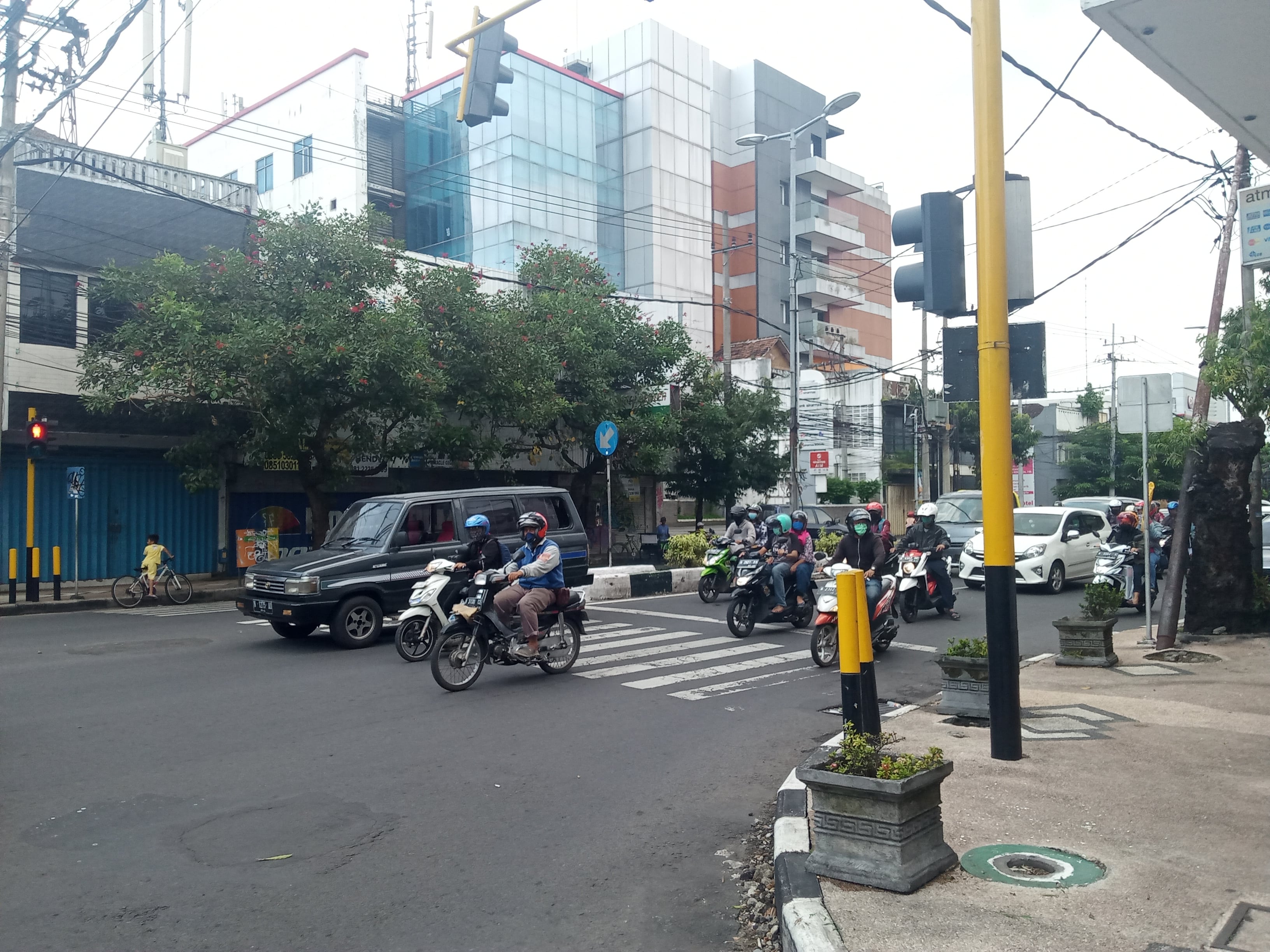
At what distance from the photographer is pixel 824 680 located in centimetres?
1002

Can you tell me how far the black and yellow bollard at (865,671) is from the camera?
511cm

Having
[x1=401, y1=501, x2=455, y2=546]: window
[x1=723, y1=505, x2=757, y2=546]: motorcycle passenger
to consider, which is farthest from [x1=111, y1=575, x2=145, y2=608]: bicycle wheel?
[x1=723, y1=505, x2=757, y2=546]: motorcycle passenger

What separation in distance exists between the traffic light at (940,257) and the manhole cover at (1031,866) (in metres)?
3.28

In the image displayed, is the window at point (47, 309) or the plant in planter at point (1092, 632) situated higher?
the window at point (47, 309)

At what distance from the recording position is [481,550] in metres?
11.3

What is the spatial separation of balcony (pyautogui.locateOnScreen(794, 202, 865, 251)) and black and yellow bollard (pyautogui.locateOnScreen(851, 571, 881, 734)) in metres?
48.0

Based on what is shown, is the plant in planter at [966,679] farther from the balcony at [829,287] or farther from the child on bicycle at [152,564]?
the balcony at [829,287]

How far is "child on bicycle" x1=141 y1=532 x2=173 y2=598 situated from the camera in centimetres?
1789

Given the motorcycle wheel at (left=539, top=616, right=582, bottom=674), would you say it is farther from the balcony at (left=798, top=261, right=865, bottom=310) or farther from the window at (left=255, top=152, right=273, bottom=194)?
the balcony at (left=798, top=261, right=865, bottom=310)

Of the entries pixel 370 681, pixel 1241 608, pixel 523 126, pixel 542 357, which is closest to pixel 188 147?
pixel 523 126

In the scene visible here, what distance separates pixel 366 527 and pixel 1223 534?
10.7m

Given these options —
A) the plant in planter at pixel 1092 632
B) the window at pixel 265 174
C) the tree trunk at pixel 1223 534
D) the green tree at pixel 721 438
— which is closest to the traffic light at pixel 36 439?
the green tree at pixel 721 438

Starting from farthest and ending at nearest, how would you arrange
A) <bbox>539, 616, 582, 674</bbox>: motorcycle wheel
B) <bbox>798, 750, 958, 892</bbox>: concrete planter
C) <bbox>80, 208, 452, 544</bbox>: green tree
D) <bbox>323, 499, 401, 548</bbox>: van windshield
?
<bbox>80, 208, 452, 544</bbox>: green tree → <bbox>323, 499, 401, 548</bbox>: van windshield → <bbox>539, 616, 582, 674</bbox>: motorcycle wheel → <bbox>798, 750, 958, 892</bbox>: concrete planter

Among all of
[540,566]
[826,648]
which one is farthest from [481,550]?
[826,648]
